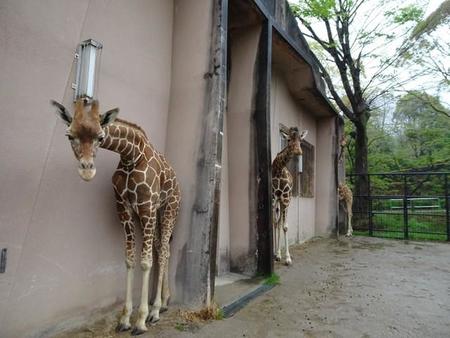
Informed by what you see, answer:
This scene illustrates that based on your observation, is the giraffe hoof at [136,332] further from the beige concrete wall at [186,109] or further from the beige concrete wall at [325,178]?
the beige concrete wall at [325,178]

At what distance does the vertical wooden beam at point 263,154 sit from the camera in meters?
4.52

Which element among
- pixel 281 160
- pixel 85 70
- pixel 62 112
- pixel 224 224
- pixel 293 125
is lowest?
pixel 224 224

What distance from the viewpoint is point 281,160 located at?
5.83 metres

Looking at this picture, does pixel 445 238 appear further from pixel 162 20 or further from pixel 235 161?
pixel 162 20

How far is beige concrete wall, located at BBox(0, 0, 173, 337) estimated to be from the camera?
2.36 m

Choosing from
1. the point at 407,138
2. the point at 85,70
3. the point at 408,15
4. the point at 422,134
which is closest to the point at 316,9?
the point at 408,15

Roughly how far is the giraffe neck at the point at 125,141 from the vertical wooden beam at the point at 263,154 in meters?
2.04

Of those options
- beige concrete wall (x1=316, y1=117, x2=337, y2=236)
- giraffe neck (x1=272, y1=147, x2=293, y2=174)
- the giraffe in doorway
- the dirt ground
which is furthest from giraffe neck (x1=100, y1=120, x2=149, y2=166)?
the giraffe in doorway

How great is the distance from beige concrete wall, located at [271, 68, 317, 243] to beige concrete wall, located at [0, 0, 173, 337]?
391 centimetres

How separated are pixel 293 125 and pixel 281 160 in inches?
91.6

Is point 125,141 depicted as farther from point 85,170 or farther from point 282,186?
point 282,186

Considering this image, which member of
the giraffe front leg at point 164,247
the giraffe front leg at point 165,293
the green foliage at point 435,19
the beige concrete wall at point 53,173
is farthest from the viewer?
the green foliage at point 435,19

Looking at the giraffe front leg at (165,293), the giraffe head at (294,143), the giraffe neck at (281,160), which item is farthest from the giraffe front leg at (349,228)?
the giraffe front leg at (165,293)

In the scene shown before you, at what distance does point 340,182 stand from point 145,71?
7880 mm
